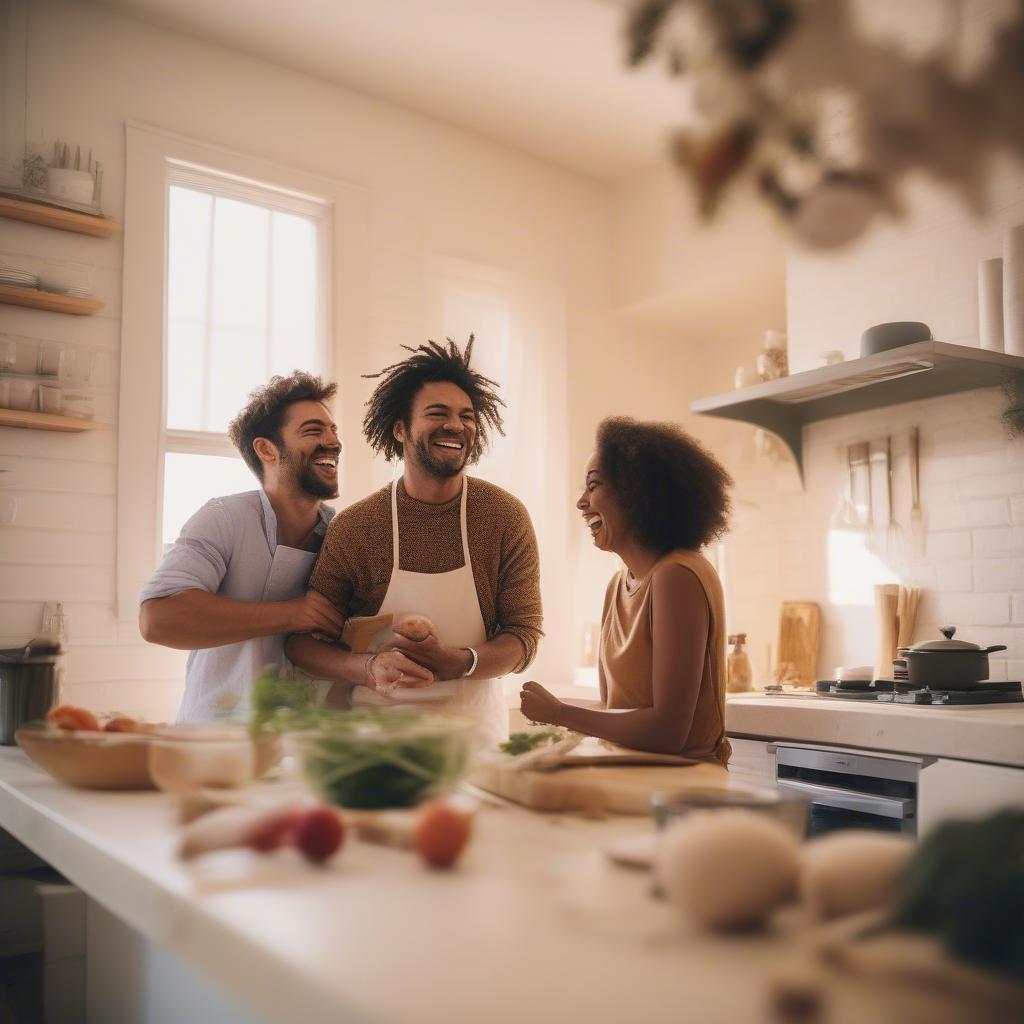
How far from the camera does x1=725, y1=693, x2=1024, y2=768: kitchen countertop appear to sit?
7.14 feet

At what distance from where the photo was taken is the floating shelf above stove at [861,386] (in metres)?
2.70

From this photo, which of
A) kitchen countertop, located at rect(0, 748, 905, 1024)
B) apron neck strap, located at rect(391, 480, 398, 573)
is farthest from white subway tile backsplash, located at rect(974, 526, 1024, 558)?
kitchen countertop, located at rect(0, 748, 905, 1024)

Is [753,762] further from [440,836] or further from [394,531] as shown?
[440,836]

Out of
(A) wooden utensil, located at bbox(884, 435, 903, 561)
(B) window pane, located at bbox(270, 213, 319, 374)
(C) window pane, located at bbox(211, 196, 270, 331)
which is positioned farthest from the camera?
(B) window pane, located at bbox(270, 213, 319, 374)

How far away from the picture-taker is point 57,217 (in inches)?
121

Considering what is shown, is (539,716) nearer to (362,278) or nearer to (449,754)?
(449,754)

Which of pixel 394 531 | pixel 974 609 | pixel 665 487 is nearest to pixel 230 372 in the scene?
pixel 394 531

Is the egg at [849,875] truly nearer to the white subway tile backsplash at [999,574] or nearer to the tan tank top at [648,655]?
the tan tank top at [648,655]

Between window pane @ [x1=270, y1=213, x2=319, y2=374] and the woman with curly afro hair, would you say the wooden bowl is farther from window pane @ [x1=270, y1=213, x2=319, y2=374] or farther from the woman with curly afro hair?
window pane @ [x1=270, y1=213, x2=319, y2=374]

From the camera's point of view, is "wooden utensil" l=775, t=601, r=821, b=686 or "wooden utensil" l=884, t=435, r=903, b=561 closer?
"wooden utensil" l=884, t=435, r=903, b=561

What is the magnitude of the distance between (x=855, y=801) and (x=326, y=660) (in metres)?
1.34

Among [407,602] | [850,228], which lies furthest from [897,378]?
[850,228]

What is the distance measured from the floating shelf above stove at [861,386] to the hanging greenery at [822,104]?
2.05 metres

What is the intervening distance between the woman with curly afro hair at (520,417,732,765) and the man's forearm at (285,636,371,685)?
0.44 m
